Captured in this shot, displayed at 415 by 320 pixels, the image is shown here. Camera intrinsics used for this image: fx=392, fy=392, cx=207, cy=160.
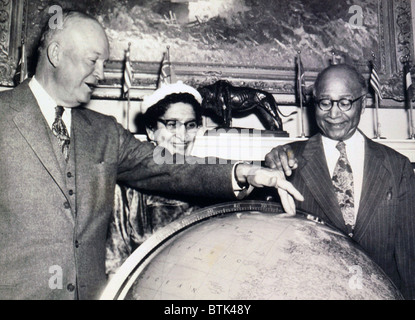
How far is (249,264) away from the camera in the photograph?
39.7 inches

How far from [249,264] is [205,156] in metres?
1.16

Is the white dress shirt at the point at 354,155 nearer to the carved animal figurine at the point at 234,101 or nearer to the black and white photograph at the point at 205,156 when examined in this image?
the black and white photograph at the point at 205,156

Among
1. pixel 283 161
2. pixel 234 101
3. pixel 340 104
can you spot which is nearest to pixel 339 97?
pixel 340 104

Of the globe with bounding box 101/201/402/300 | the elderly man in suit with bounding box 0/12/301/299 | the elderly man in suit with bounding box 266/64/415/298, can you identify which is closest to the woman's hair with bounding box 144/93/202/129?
the elderly man in suit with bounding box 0/12/301/299

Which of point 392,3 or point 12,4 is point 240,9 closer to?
point 392,3

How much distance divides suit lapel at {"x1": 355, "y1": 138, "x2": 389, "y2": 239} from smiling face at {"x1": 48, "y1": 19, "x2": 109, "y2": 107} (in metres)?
1.32

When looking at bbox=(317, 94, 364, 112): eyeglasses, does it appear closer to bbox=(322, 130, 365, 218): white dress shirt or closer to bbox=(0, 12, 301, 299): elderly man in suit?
bbox=(322, 130, 365, 218): white dress shirt

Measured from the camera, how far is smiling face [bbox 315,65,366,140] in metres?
2.05

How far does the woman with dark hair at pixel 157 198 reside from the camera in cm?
181

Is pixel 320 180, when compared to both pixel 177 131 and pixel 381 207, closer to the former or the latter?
pixel 381 207

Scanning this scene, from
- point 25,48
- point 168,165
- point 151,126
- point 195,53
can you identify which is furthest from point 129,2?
point 168,165

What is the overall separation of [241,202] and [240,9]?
2.05 meters

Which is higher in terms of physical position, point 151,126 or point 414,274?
point 151,126

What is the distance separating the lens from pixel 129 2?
280 cm
